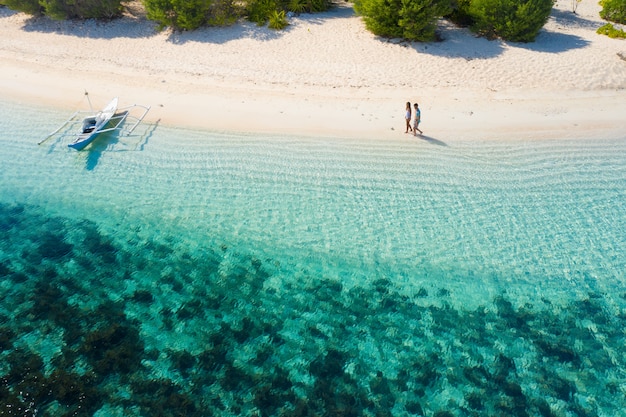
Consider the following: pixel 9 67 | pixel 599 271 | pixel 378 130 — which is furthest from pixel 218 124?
pixel 599 271

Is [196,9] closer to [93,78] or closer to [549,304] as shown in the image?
[93,78]

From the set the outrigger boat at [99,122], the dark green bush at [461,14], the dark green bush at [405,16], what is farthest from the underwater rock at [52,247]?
the dark green bush at [461,14]

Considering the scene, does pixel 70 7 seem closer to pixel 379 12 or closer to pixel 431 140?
pixel 379 12

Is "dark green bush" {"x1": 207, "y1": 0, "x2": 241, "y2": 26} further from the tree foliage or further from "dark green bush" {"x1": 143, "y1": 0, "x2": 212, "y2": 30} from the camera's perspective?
the tree foliage

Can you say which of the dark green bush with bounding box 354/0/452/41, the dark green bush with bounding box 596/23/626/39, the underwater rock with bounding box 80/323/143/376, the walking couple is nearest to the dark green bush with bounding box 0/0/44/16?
the dark green bush with bounding box 354/0/452/41

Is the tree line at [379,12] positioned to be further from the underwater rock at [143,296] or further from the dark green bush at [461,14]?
the underwater rock at [143,296]
